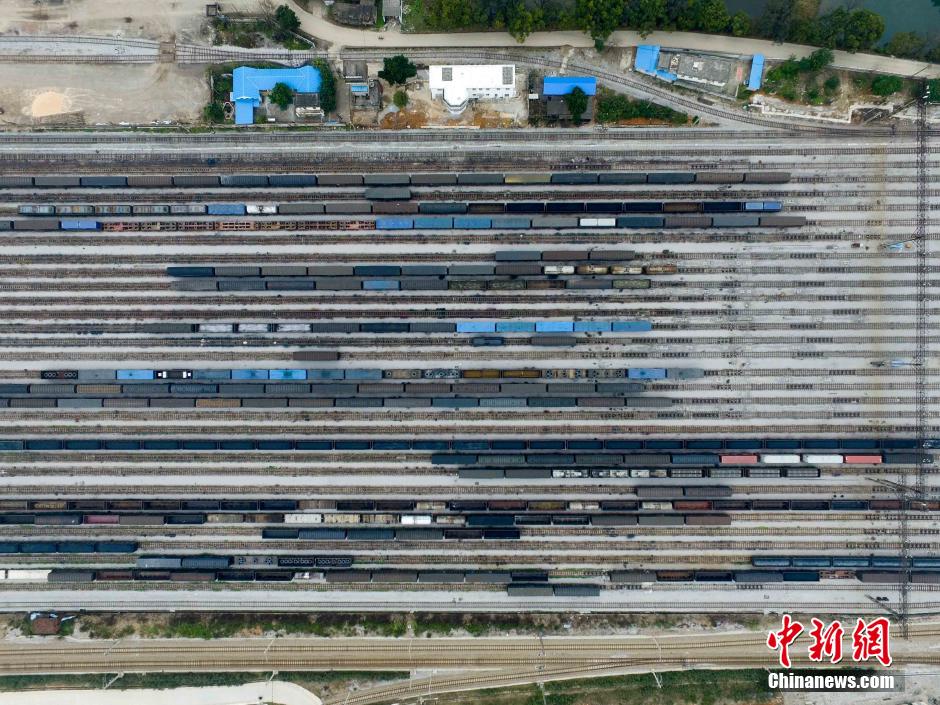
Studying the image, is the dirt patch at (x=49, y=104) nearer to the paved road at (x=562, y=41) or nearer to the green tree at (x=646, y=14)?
the paved road at (x=562, y=41)

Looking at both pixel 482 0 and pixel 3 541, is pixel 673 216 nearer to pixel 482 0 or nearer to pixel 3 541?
pixel 482 0

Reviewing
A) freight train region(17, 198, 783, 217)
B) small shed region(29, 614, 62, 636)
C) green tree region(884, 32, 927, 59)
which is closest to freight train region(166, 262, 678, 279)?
freight train region(17, 198, 783, 217)

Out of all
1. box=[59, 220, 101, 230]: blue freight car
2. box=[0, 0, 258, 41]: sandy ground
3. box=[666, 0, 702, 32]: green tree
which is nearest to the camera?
box=[666, 0, 702, 32]: green tree

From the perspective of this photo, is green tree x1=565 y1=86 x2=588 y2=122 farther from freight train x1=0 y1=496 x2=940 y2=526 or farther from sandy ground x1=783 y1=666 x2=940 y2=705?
sandy ground x1=783 y1=666 x2=940 y2=705

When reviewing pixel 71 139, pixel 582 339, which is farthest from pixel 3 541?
pixel 582 339

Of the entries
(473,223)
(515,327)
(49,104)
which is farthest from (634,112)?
(49,104)

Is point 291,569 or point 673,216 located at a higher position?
point 673,216
